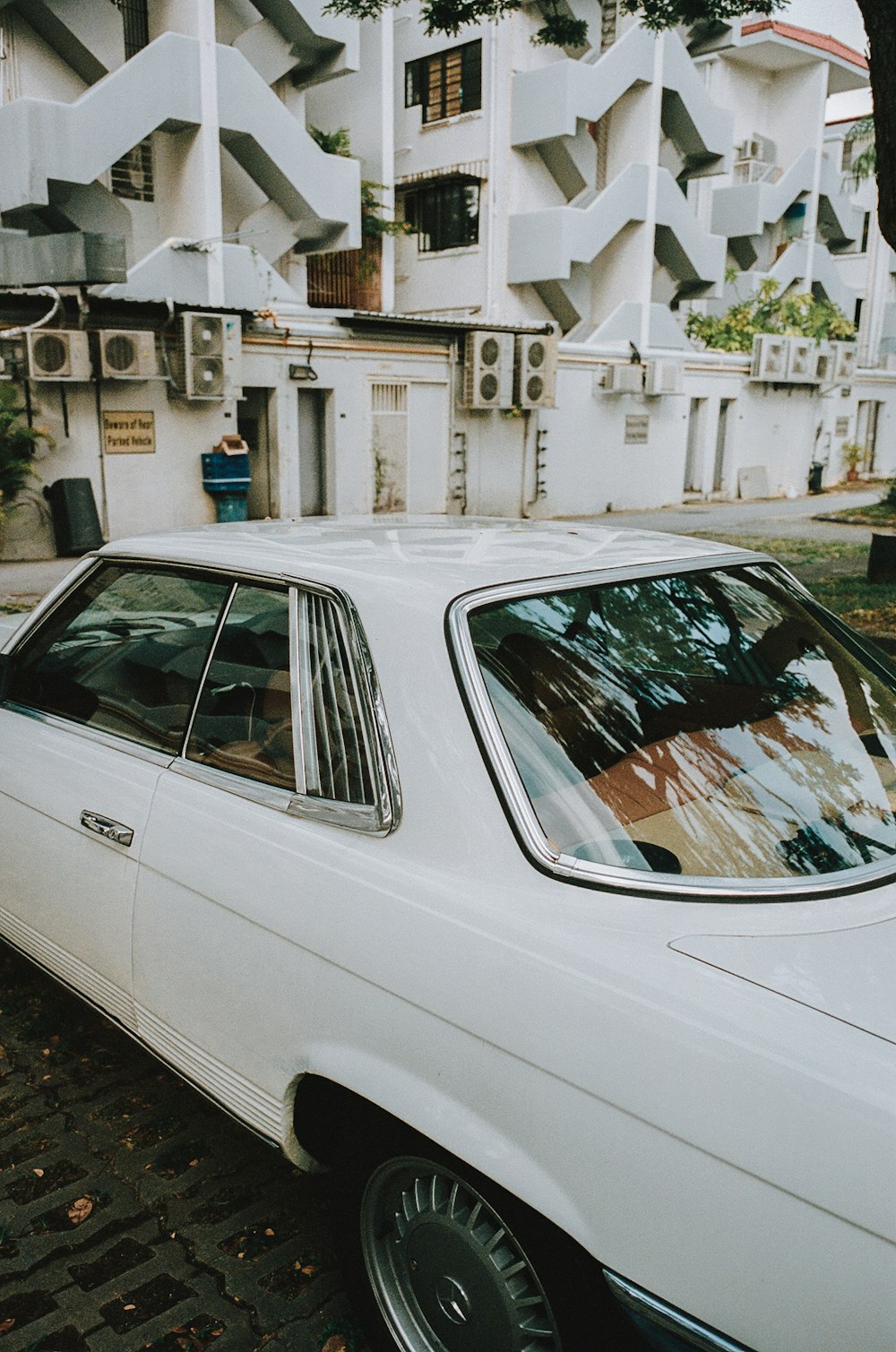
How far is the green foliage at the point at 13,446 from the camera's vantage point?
46.0ft

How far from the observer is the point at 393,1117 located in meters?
1.99

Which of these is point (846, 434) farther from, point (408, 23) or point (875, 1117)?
point (875, 1117)

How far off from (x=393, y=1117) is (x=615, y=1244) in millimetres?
500

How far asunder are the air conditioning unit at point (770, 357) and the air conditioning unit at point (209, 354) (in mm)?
14987

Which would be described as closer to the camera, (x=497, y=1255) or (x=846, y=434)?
(x=497, y=1255)

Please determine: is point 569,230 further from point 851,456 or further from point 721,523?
point 851,456

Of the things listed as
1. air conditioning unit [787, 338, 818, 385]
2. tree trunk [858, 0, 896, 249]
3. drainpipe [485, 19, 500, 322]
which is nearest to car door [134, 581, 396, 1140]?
tree trunk [858, 0, 896, 249]

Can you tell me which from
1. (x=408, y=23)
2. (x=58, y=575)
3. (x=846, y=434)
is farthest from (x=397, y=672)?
(x=846, y=434)

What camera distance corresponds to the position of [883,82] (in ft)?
25.2

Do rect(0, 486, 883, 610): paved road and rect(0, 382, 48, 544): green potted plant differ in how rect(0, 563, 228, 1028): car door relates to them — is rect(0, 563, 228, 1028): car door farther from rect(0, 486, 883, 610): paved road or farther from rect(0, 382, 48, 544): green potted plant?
rect(0, 382, 48, 544): green potted plant

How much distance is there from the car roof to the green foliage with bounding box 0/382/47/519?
12104 mm

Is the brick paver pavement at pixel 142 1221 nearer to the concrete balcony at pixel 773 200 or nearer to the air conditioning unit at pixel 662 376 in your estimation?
the air conditioning unit at pixel 662 376

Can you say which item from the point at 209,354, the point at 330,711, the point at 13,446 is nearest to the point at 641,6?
the point at 209,354

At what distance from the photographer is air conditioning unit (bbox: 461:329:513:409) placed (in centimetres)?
1938
